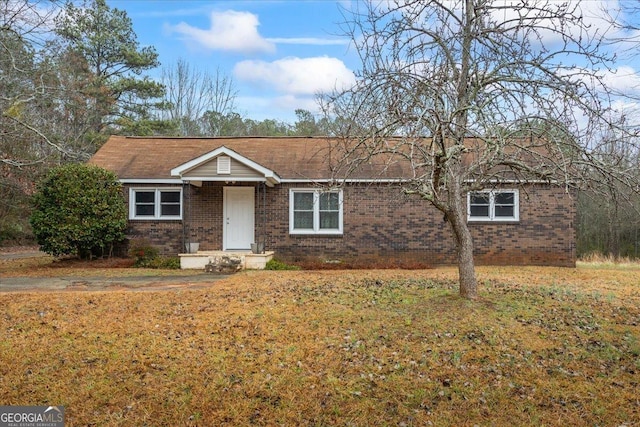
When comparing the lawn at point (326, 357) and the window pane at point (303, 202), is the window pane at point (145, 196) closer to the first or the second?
the window pane at point (303, 202)

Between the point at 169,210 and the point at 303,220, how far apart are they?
4469 mm

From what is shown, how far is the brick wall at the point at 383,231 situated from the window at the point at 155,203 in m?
0.27

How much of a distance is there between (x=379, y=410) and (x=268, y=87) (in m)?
20.5

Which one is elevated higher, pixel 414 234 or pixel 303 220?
pixel 303 220

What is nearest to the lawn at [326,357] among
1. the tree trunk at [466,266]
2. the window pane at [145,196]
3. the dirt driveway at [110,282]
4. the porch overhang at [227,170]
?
the tree trunk at [466,266]

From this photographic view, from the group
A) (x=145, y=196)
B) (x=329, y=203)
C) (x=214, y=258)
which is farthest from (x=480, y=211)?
(x=145, y=196)

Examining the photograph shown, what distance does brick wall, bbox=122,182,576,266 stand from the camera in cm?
1495

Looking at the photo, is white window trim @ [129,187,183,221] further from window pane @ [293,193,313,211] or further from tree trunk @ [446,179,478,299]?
tree trunk @ [446,179,478,299]

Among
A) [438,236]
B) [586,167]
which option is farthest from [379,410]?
[438,236]

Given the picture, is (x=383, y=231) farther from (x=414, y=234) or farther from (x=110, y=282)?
(x=110, y=282)

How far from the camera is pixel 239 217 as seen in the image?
49.8 feet

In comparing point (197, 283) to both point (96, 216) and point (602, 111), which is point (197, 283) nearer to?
point (96, 216)

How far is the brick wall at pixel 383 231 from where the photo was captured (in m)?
14.9

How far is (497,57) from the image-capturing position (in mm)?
6918
